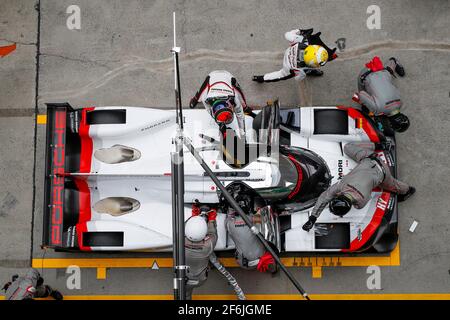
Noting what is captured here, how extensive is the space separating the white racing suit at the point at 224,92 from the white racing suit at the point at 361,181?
1319 millimetres

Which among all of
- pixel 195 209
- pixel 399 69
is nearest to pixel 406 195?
pixel 399 69

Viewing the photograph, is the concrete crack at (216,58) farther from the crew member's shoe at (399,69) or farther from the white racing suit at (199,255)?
the white racing suit at (199,255)

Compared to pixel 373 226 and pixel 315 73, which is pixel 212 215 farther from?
pixel 315 73

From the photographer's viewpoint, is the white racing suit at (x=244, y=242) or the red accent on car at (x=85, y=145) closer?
the white racing suit at (x=244, y=242)

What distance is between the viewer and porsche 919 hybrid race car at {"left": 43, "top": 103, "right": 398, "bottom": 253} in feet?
20.8

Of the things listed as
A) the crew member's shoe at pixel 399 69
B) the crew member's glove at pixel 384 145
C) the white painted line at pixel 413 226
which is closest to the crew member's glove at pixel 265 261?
the crew member's glove at pixel 384 145

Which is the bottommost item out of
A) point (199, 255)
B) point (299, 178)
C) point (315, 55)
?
point (199, 255)

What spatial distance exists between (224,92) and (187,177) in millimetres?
1169

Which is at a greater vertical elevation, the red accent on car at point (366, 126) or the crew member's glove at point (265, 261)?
the red accent on car at point (366, 126)

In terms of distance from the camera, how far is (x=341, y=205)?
5590 mm

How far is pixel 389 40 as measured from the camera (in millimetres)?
7363

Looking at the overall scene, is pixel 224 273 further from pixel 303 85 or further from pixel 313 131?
pixel 303 85

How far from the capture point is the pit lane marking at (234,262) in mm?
7047
